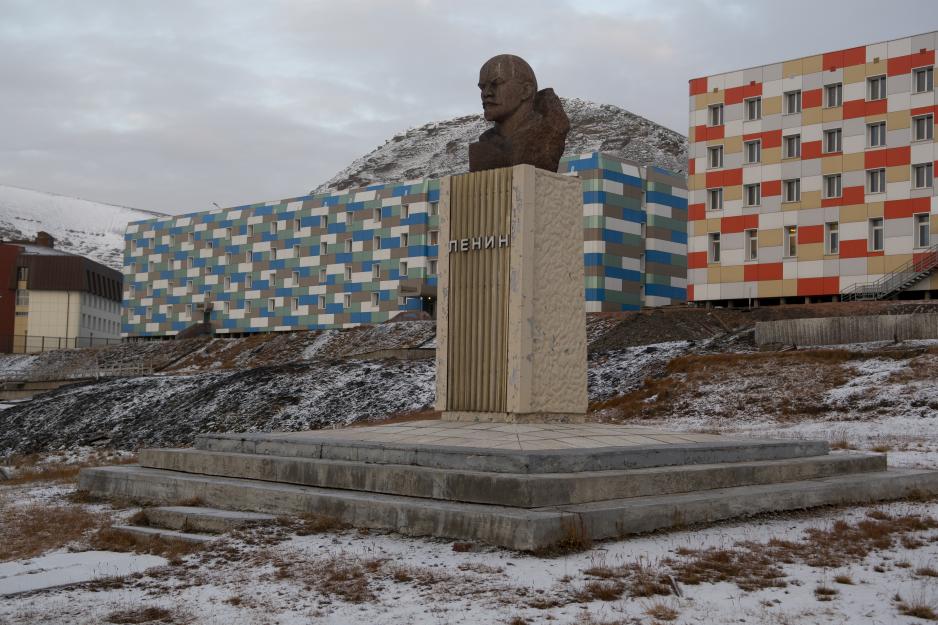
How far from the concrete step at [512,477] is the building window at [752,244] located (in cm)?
3603

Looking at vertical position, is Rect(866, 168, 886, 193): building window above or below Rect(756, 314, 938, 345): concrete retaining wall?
above

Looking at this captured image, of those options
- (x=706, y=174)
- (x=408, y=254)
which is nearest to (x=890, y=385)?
(x=706, y=174)

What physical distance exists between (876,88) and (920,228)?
701 centimetres

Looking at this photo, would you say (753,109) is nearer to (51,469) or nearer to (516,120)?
(516,120)

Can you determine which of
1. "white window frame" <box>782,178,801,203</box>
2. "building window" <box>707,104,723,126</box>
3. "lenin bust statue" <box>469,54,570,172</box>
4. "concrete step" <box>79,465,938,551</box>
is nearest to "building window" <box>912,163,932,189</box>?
"white window frame" <box>782,178,801,203</box>

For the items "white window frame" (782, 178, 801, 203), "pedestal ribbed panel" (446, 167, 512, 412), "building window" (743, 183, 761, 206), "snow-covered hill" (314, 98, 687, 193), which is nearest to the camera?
"pedestal ribbed panel" (446, 167, 512, 412)

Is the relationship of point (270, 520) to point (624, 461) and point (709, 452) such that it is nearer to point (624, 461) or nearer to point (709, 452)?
point (624, 461)

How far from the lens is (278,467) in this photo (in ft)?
39.1

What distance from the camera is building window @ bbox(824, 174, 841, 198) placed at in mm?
45750

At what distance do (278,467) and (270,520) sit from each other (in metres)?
1.84

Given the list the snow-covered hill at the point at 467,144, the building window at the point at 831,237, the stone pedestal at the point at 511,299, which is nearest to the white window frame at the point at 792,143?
the building window at the point at 831,237

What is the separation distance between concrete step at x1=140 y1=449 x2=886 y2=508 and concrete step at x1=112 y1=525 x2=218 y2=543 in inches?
68.3

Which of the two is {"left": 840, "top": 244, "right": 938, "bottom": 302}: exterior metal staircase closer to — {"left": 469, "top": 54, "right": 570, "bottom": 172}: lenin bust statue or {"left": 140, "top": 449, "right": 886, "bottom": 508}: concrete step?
{"left": 469, "top": 54, "right": 570, "bottom": 172}: lenin bust statue

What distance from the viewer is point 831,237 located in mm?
45719
